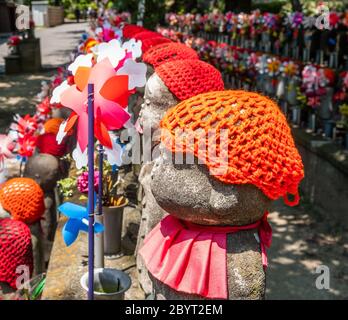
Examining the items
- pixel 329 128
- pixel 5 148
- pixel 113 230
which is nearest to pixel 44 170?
pixel 5 148

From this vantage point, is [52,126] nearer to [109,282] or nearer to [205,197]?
[109,282]

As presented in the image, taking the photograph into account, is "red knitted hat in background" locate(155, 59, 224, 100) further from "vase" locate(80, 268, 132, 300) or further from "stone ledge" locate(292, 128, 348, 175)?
"stone ledge" locate(292, 128, 348, 175)

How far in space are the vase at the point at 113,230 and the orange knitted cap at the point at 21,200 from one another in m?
0.50

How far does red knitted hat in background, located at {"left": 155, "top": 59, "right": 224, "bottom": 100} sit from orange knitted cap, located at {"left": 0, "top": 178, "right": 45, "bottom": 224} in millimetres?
1229

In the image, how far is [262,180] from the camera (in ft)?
6.54

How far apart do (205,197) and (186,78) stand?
3.44ft

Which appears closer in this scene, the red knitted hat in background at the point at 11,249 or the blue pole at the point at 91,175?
the blue pole at the point at 91,175

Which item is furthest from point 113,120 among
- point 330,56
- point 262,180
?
point 330,56

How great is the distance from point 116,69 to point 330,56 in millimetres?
6029

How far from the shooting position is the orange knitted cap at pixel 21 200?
136 inches

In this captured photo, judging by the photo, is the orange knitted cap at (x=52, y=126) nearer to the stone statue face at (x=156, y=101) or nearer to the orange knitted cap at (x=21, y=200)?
the orange knitted cap at (x=21, y=200)

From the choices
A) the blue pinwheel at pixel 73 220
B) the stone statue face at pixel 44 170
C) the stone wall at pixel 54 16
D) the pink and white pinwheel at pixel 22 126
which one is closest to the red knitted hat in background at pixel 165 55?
the stone statue face at pixel 44 170

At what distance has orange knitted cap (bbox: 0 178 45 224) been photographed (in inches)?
136
